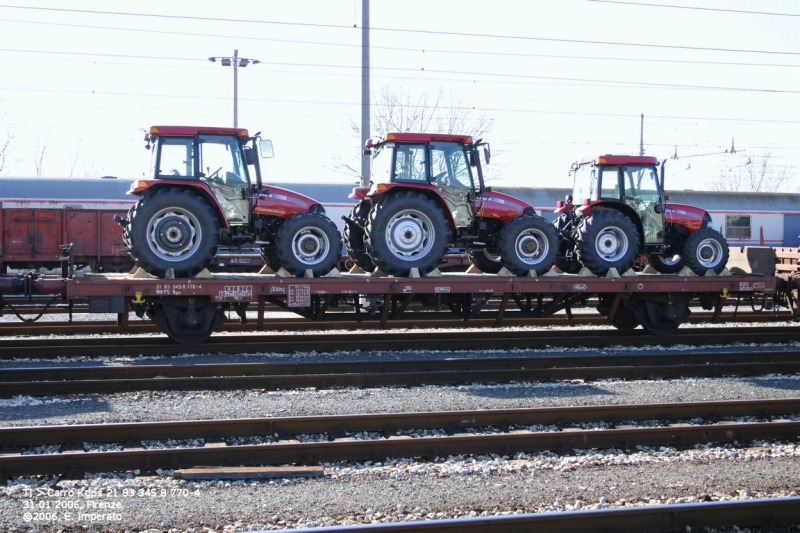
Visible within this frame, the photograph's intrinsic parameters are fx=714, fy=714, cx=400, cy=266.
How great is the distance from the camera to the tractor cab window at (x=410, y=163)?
11.6 metres

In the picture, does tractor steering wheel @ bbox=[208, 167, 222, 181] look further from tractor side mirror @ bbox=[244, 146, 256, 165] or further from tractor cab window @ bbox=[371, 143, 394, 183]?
tractor cab window @ bbox=[371, 143, 394, 183]

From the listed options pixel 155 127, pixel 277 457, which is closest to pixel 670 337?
pixel 277 457

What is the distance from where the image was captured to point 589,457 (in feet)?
20.9

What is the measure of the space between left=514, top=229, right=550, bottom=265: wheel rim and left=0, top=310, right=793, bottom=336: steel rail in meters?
1.14

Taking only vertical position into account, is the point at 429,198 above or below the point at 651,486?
above

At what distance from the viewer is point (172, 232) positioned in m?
10.5

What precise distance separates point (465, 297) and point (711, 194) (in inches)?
779

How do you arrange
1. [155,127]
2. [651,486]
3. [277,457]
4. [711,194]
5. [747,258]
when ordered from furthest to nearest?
[711,194]
[747,258]
[155,127]
[277,457]
[651,486]

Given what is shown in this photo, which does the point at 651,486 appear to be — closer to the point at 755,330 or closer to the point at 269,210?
the point at 269,210

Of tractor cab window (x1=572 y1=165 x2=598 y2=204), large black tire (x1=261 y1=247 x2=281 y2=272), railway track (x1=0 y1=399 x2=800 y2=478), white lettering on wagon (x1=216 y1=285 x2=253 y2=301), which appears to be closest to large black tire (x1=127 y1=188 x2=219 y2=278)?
white lettering on wagon (x1=216 y1=285 x2=253 y2=301)

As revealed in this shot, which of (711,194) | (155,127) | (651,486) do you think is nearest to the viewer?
(651,486)

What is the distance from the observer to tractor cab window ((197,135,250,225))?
36.3 ft

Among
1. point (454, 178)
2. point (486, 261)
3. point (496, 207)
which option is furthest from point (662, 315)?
point (454, 178)

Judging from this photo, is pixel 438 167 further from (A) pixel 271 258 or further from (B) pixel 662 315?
(B) pixel 662 315
